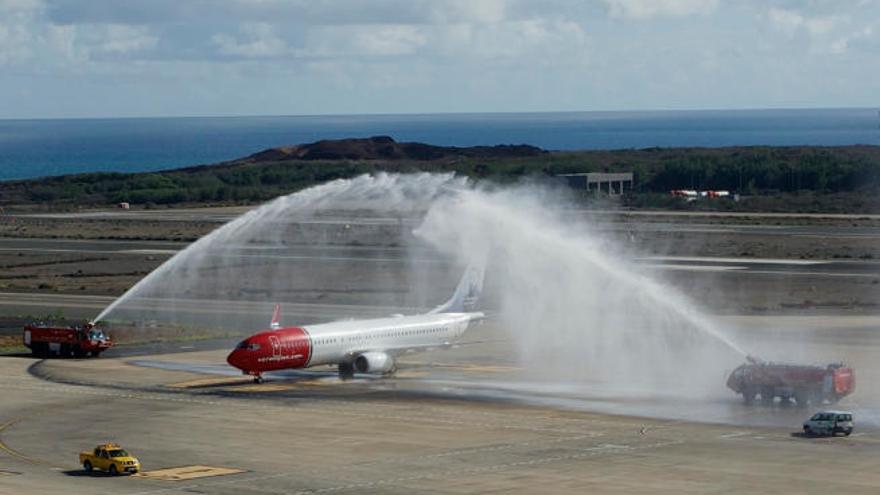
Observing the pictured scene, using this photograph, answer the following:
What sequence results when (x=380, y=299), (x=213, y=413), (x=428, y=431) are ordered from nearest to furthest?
(x=428, y=431) → (x=213, y=413) → (x=380, y=299)

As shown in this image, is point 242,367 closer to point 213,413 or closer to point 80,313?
point 213,413

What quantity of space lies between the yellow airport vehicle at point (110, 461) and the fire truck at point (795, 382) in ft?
122

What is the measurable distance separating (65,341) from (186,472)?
48789 mm

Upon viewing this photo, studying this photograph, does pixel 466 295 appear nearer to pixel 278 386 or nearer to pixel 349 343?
pixel 349 343

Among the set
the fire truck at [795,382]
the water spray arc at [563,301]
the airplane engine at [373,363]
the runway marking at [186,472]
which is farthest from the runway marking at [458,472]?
the airplane engine at [373,363]

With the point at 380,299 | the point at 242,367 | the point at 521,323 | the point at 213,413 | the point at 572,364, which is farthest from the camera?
the point at 380,299

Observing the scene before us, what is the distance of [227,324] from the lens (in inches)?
5271

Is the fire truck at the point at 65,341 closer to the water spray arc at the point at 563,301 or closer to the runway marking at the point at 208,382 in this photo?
the water spray arc at the point at 563,301

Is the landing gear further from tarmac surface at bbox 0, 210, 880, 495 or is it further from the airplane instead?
tarmac surface at bbox 0, 210, 880, 495

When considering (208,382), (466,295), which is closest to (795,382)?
(466,295)

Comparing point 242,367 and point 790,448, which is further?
point 242,367

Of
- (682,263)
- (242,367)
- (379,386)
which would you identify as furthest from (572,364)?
(682,263)

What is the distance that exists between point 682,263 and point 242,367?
8443 centimetres

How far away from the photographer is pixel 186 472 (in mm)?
69812
